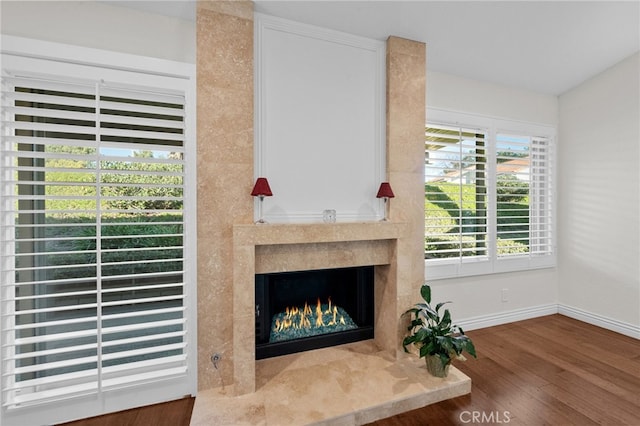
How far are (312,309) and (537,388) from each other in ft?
5.97

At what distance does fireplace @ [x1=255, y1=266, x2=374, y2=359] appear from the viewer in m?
2.39

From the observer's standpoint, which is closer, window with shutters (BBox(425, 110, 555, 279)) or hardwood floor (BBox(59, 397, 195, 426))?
hardwood floor (BBox(59, 397, 195, 426))

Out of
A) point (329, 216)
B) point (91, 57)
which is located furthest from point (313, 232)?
point (91, 57)

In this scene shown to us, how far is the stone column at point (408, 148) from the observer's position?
8.25 feet

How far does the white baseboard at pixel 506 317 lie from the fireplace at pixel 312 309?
49.3 inches

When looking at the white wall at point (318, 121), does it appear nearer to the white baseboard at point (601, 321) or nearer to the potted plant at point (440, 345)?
the potted plant at point (440, 345)

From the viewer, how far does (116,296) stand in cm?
202

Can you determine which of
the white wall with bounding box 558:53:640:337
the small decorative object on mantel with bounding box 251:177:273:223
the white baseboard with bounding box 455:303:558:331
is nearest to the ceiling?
the white wall with bounding box 558:53:640:337

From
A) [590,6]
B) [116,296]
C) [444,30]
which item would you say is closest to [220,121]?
[116,296]

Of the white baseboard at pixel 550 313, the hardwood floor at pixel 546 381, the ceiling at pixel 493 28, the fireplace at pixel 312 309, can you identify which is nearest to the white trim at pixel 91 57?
the ceiling at pixel 493 28

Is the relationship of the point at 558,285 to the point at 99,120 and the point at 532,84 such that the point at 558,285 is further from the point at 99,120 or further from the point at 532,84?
the point at 99,120

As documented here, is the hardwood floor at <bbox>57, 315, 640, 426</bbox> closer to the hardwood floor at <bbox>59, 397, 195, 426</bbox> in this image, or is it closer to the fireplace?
the hardwood floor at <bbox>59, 397, 195, 426</bbox>

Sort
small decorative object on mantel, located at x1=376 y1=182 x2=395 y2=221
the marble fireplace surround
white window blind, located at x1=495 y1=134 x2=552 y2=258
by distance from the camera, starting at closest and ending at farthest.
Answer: the marble fireplace surround
small decorative object on mantel, located at x1=376 y1=182 x2=395 y2=221
white window blind, located at x1=495 y1=134 x2=552 y2=258

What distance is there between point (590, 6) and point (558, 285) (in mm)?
3065
